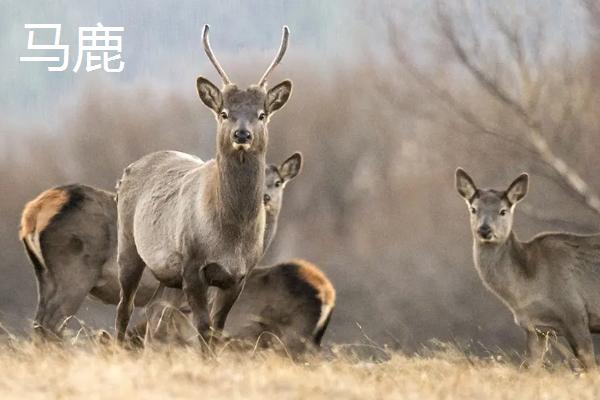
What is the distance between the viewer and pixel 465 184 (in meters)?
11.5

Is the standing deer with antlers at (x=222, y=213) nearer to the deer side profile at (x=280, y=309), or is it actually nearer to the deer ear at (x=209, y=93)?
the deer ear at (x=209, y=93)

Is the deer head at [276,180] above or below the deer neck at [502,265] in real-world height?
above

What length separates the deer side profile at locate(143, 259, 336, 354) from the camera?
11227 mm

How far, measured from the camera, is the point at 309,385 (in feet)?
23.7

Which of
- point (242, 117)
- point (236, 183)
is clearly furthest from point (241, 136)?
point (236, 183)

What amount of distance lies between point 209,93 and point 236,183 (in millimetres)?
724

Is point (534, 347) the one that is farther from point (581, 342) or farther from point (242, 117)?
point (242, 117)

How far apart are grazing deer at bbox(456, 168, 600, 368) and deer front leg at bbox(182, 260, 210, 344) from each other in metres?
3.17

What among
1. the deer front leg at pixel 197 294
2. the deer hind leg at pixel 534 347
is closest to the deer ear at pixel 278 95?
the deer front leg at pixel 197 294

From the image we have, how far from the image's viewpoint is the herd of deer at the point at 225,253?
8.68 meters

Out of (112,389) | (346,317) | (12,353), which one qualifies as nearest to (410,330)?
(346,317)

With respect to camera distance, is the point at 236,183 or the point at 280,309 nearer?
the point at 236,183

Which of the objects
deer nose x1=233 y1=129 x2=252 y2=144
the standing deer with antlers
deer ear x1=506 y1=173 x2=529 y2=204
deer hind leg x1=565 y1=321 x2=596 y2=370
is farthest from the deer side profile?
deer nose x1=233 y1=129 x2=252 y2=144

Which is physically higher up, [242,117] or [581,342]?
[242,117]
